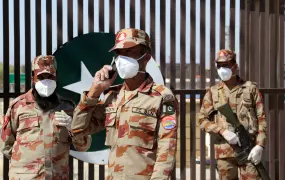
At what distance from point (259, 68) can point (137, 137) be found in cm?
319

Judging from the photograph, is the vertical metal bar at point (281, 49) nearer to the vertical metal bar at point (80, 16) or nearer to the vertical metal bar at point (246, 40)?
the vertical metal bar at point (246, 40)

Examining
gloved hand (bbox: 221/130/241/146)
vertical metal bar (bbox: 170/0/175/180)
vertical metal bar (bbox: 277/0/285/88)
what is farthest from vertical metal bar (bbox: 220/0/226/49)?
gloved hand (bbox: 221/130/241/146)

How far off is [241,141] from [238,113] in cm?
28

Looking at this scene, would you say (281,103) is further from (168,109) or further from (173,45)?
(168,109)

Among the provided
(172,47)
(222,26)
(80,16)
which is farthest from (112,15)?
(222,26)

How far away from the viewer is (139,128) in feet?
9.62

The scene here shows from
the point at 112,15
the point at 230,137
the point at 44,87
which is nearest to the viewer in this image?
the point at 44,87

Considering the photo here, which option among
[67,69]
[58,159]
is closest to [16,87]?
[67,69]

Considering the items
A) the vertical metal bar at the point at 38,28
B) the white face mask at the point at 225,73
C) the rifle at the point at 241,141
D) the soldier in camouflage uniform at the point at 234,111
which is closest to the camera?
the rifle at the point at 241,141

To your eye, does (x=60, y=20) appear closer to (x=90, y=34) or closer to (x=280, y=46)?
(x=90, y=34)

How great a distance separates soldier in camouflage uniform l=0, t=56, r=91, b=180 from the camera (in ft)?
12.3

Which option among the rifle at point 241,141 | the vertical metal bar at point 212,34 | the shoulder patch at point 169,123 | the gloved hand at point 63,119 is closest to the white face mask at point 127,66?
the shoulder patch at point 169,123

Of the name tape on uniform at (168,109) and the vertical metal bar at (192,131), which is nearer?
the name tape on uniform at (168,109)

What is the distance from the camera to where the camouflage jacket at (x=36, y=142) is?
12.3ft
